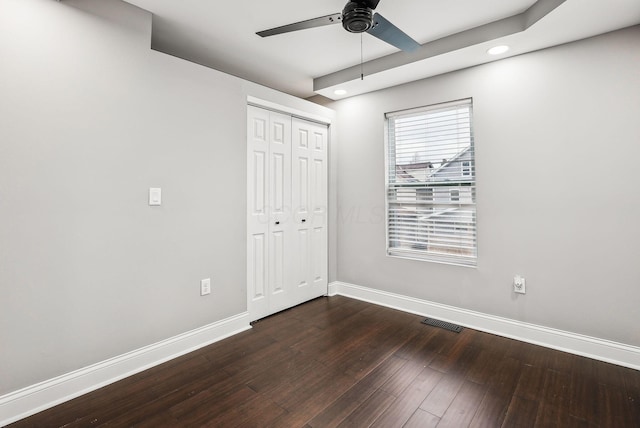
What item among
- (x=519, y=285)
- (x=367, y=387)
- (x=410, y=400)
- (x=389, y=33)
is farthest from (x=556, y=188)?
(x=367, y=387)

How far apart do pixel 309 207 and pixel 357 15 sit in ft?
7.25

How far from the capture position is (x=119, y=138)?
2084mm

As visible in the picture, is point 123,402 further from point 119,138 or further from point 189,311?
point 119,138

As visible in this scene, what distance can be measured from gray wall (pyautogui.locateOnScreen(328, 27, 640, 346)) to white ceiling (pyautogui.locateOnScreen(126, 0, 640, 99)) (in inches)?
9.2

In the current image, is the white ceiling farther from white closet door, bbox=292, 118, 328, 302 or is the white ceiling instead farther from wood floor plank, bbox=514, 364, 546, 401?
wood floor plank, bbox=514, 364, 546, 401

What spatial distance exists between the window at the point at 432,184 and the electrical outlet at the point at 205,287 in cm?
201

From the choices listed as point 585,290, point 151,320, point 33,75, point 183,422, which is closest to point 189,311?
point 151,320

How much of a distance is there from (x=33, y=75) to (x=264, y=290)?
7.86 feet

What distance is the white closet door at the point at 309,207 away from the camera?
3.46m

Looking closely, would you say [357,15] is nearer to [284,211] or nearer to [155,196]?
[155,196]

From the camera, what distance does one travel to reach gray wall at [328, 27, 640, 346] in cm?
224

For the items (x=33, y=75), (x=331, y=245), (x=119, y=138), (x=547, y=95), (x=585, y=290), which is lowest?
(x=585, y=290)

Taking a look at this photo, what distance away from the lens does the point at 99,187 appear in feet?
6.57

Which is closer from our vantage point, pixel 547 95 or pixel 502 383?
pixel 502 383
